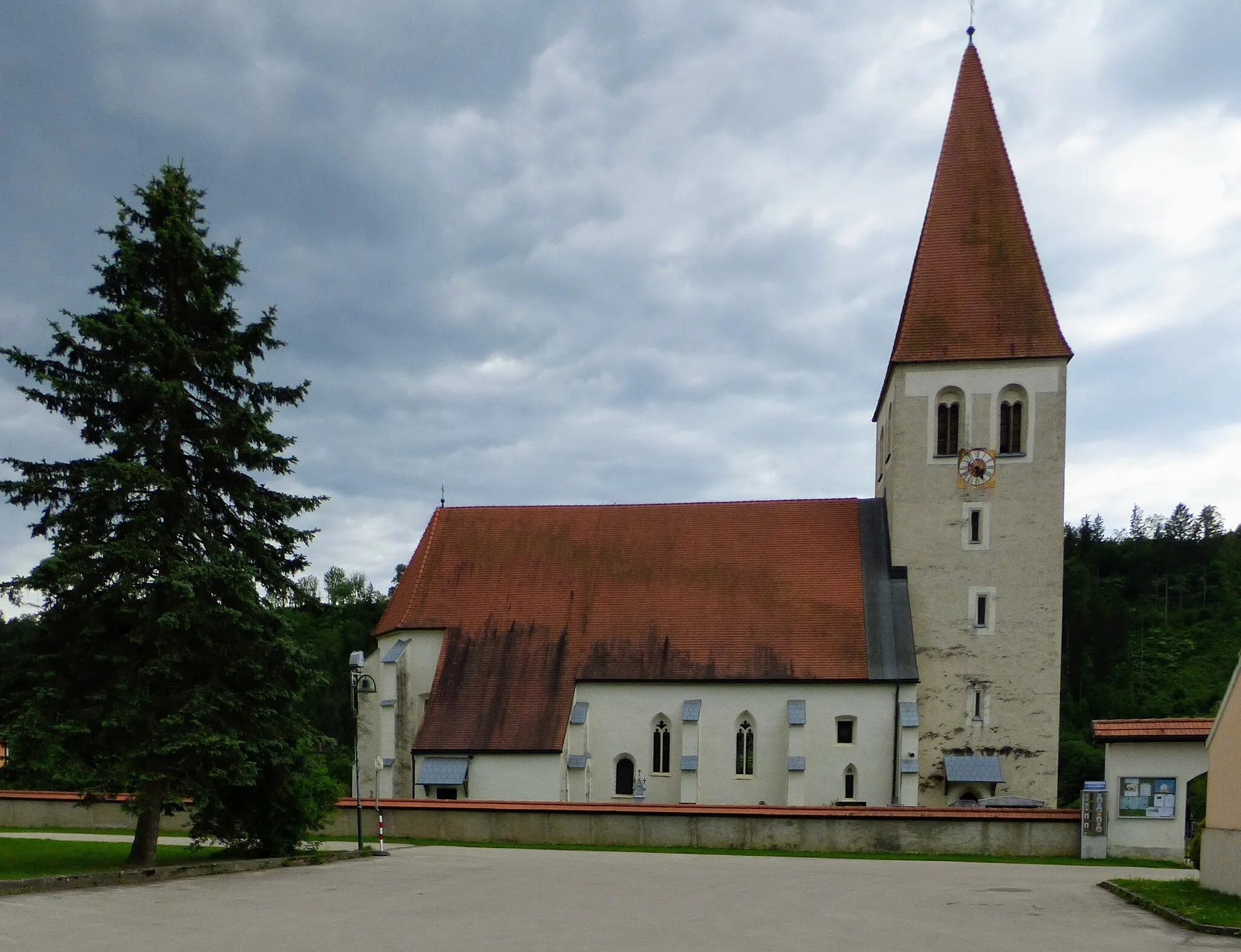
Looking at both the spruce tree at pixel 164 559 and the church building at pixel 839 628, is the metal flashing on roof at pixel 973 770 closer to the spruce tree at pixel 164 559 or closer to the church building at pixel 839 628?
the church building at pixel 839 628

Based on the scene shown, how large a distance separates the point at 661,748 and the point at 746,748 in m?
2.64

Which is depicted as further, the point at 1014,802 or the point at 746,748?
the point at 746,748

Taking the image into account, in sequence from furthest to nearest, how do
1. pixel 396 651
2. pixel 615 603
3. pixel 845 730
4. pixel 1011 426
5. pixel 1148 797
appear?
pixel 615 603
pixel 396 651
pixel 1011 426
pixel 845 730
pixel 1148 797

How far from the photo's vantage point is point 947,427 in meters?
35.2

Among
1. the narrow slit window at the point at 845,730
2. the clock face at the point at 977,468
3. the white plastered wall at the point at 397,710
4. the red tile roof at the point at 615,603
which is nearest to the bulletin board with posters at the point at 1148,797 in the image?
the red tile roof at the point at 615,603

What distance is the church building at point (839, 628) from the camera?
33.1m

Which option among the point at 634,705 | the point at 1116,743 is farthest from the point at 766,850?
the point at 634,705

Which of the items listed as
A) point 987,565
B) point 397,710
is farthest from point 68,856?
point 987,565

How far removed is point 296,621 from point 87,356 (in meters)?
5.58

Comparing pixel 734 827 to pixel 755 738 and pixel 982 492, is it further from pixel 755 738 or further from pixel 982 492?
pixel 982 492

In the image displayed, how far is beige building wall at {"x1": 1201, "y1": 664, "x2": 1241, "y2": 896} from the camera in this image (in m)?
15.3

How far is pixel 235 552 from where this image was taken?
1845 cm

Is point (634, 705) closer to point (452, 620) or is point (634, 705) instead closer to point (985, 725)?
point (452, 620)

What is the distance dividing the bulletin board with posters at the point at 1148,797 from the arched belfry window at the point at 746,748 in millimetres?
12109
